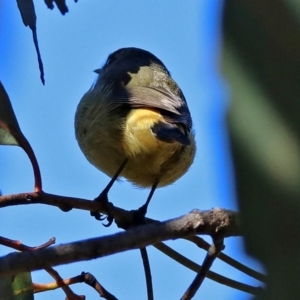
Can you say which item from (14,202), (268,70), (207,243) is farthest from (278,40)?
(207,243)

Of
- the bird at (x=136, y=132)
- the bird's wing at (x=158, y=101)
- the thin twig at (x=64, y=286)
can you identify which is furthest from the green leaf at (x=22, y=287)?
the bird's wing at (x=158, y=101)

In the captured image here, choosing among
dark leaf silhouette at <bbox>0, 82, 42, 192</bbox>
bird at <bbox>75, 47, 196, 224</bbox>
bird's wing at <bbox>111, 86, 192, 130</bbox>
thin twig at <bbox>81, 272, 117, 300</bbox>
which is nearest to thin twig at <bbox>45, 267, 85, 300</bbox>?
thin twig at <bbox>81, 272, 117, 300</bbox>

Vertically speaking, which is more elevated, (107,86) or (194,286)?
(107,86)

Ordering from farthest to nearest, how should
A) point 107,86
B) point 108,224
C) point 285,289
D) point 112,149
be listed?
1. point 107,86
2. point 112,149
3. point 108,224
4. point 285,289

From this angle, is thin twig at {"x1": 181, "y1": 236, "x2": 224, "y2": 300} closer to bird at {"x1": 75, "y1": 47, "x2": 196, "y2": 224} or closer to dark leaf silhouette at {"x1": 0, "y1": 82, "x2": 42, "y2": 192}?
dark leaf silhouette at {"x1": 0, "y1": 82, "x2": 42, "y2": 192}

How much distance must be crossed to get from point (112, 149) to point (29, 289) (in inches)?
62.4

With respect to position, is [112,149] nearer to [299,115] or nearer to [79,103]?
[79,103]

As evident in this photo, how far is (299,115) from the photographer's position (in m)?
0.43

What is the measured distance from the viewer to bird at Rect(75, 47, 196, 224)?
298cm

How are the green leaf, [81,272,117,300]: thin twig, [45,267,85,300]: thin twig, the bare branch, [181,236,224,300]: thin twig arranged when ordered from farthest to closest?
1. the green leaf
2. [45,267,85,300]: thin twig
3. [81,272,117,300]: thin twig
4. [181,236,224,300]: thin twig
5. the bare branch

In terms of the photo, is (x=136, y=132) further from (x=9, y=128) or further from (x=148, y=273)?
(x=148, y=273)

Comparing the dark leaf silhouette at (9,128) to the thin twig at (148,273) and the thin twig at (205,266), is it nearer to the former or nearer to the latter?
the thin twig at (148,273)

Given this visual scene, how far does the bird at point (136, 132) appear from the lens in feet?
9.77

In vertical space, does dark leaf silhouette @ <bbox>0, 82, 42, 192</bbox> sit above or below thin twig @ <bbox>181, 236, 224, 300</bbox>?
above
